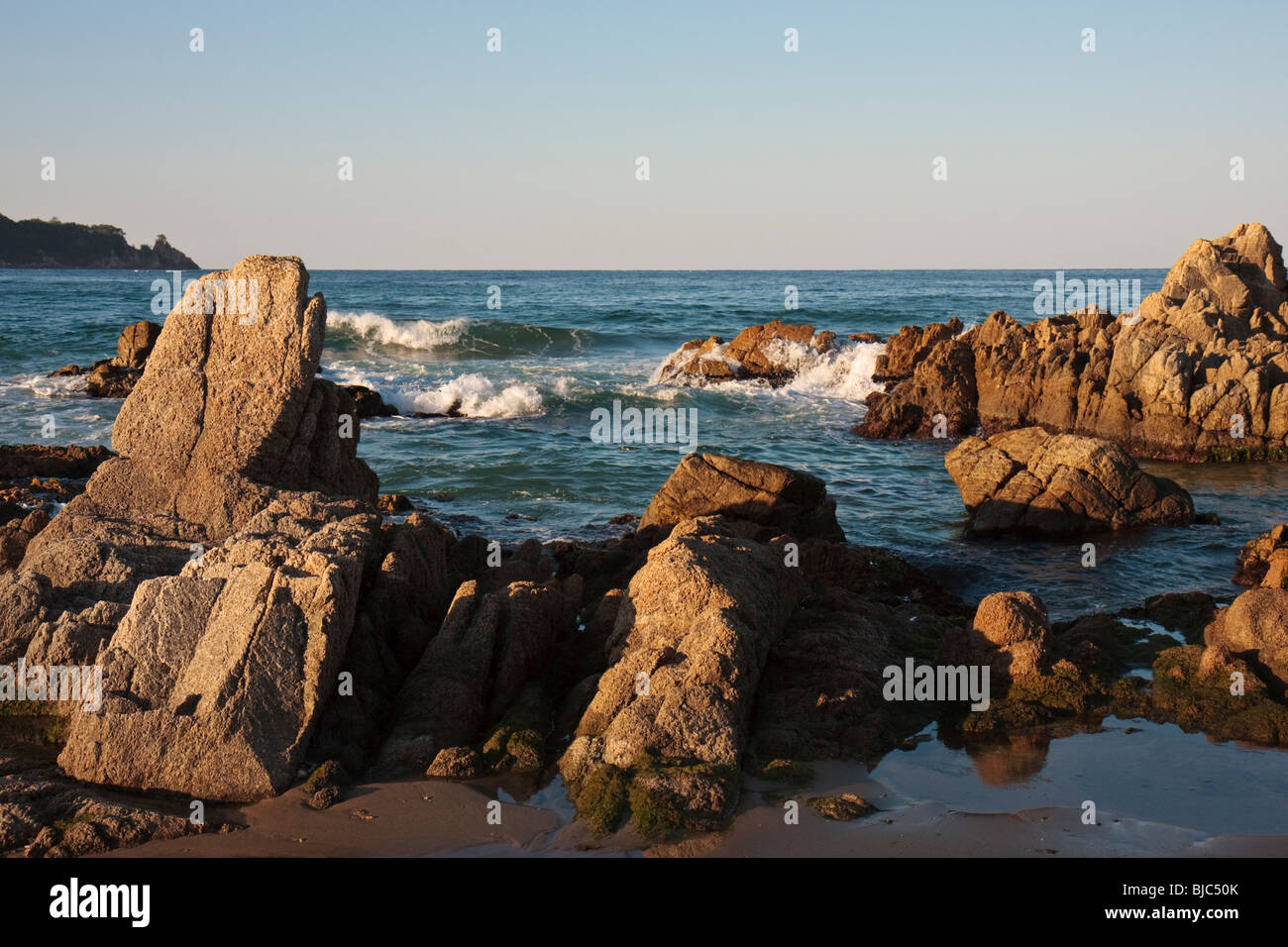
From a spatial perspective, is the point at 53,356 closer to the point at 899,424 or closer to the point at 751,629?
the point at 899,424

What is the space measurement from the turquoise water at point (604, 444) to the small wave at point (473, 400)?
0.06 metres

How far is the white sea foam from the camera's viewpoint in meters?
42.2

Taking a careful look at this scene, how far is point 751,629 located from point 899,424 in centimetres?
1690

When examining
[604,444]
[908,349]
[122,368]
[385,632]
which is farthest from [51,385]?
[385,632]

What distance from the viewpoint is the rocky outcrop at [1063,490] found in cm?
1509

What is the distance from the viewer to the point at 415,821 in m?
6.71

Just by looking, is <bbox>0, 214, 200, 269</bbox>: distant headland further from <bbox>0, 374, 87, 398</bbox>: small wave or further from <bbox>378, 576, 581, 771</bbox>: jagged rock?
<bbox>378, 576, 581, 771</bbox>: jagged rock

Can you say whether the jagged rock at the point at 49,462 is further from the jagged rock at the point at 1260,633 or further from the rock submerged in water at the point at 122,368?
the jagged rock at the point at 1260,633

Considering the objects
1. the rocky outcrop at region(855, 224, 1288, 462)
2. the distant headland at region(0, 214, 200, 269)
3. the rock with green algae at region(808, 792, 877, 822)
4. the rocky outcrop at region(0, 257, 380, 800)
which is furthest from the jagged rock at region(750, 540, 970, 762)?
the distant headland at region(0, 214, 200, 269)

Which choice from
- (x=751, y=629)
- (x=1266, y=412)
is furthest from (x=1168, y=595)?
(x=1266, y=412)

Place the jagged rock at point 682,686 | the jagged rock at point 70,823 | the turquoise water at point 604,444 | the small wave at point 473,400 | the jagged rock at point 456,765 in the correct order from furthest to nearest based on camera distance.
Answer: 1. the small wave at point 473,400
2. the turquoise water at point 604,444
3. the jagged rock at point 456,765
4. the jagged rock at point 682,686
5. the jagged rock at point 70,823

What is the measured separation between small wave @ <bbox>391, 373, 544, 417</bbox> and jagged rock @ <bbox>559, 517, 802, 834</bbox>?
18.5 metres

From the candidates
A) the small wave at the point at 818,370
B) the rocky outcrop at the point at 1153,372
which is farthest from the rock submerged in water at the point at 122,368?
the rocky outcrop at the point at 1153,372
